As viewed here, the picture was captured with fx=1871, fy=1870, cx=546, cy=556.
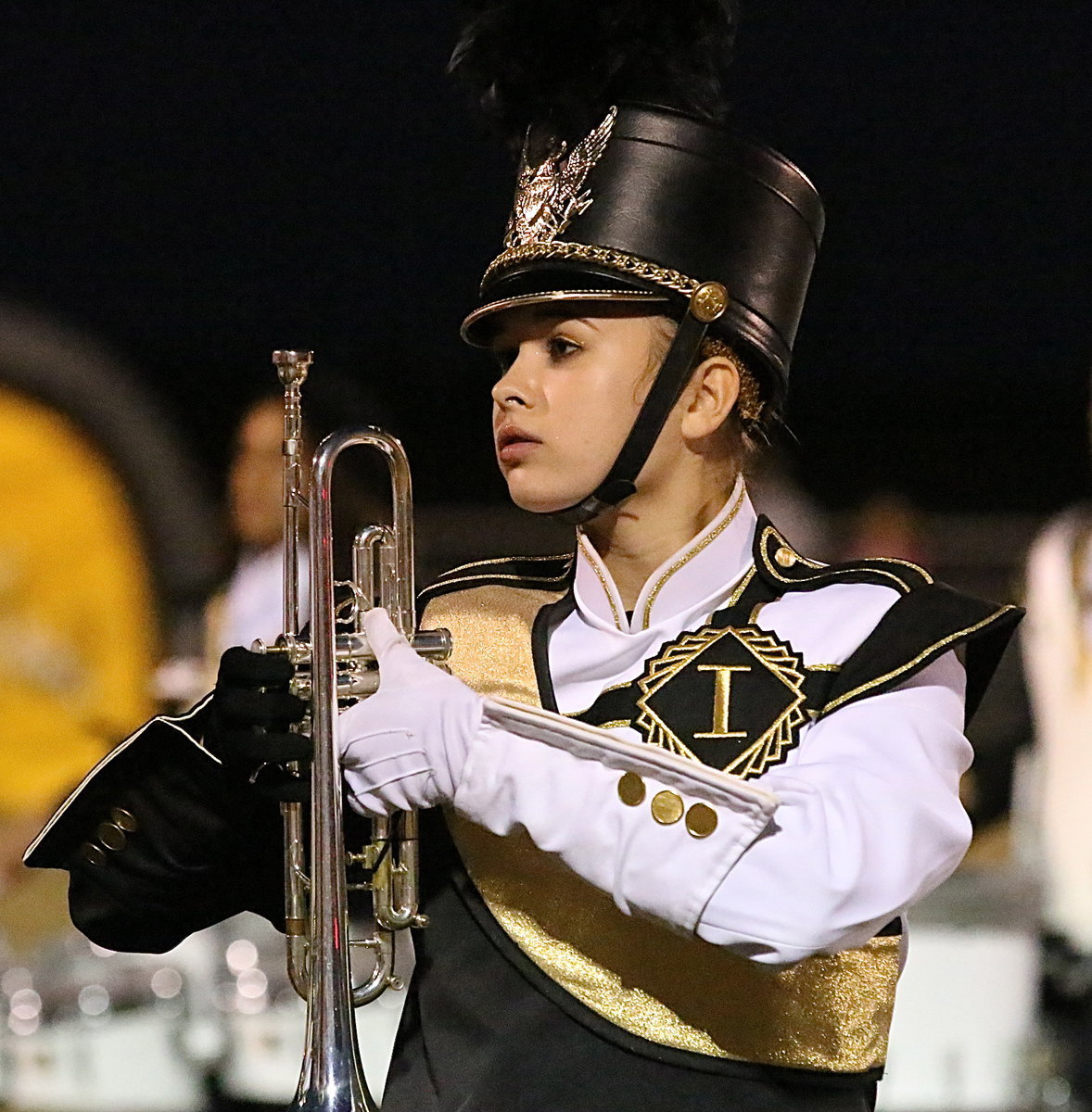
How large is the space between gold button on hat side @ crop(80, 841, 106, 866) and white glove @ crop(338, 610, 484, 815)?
0.29 metres

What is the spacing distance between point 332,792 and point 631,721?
11.6 inches

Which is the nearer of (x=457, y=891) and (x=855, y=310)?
(x=457, y=891)

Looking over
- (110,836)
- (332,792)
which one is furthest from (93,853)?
(332,792)

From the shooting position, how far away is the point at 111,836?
67.1 inches

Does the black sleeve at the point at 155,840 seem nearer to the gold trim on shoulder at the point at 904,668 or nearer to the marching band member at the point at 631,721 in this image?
the marching band member at the point at 631,721

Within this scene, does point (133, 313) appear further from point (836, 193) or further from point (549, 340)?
point (549, 340)

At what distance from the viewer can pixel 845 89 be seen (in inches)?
169

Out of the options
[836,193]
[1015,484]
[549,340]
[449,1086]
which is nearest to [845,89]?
[836,193]

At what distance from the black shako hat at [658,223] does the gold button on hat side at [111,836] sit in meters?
0.58

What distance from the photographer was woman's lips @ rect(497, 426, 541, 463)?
1708mm

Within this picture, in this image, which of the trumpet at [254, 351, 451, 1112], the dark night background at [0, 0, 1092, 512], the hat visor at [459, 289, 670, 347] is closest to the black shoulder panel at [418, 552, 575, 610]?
the trumpet at [254, 351, 451, 1112]

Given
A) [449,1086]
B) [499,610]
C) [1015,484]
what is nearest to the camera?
[449,1086]

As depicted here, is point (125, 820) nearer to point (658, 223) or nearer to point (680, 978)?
point (680, 978)

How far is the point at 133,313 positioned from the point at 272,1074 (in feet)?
5.62
